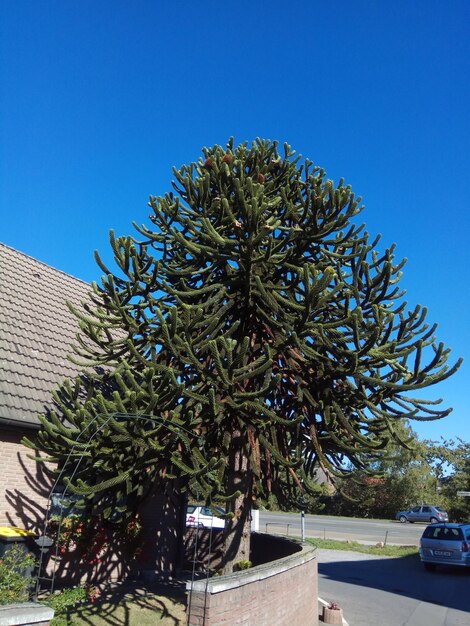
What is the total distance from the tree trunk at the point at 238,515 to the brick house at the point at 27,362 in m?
3.40

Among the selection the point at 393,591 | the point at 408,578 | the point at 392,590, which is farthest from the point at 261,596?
the point at 408,578

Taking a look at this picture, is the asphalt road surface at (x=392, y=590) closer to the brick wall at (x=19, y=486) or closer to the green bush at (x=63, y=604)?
the green bush at (x=63, y=604)

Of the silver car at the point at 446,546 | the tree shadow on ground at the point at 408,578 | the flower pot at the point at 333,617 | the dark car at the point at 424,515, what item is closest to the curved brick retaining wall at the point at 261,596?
the flower pot at the point at 333,617

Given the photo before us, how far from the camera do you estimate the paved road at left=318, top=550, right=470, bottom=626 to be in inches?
392

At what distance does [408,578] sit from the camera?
49.3ft

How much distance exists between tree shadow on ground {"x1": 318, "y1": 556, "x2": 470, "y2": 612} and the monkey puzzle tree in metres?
5.91

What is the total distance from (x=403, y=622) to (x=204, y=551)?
5.52m

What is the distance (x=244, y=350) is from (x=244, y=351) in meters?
0.01

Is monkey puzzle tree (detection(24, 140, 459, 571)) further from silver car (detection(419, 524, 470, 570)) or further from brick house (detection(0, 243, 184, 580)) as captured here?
silver car (detection(419, 524, 470, 570))

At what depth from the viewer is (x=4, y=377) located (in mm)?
9000

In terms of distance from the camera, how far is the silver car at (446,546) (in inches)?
621

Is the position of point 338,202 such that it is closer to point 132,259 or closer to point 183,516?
point 132,259

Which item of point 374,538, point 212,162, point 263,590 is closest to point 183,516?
point 263,590

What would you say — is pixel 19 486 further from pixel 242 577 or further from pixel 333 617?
pixel 333 617
